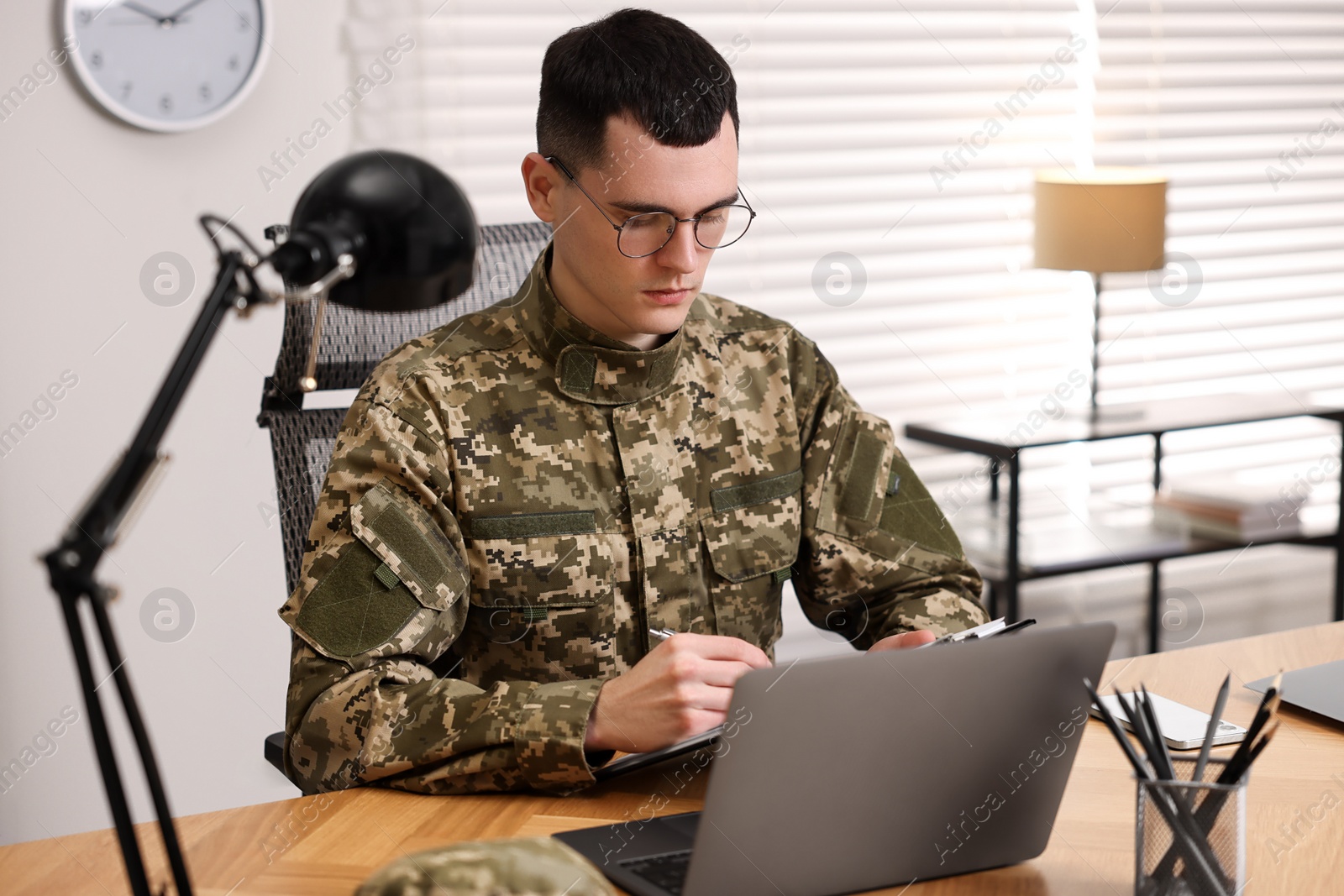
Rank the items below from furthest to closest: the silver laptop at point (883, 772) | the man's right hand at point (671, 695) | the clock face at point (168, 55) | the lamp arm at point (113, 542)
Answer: the clock face at point (168, 55), the man's right hand at point (671, 695), the silver laptop at point (883, 772), the lamp arm at point (113, 542)

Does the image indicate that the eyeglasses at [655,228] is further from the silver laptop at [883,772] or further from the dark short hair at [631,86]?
the silver laptop at [883,772]

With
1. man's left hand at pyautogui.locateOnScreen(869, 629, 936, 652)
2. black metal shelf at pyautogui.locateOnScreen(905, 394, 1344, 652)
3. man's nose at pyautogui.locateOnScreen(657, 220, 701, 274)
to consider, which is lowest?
black metal shelf at pyautogui.locateOnScreen(905, 394, 1344, 652)

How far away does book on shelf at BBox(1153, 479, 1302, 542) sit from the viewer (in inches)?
107

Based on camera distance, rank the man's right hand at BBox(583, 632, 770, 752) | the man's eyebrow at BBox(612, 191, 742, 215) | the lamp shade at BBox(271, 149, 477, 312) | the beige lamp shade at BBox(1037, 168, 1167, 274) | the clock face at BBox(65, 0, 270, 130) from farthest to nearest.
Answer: the beige lamp shade at BBox(1037, 168, 1167, 274), the clock face at BBox(65, 0, 270, 130), the man's eyebrow at BBox(612, 191, 742, 215), the man's right hand at BBox(583, 632, 770, 752), the lamp shade at BBox(271, 149, 477, 312)

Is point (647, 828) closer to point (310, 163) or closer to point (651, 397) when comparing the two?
point (651, 397)

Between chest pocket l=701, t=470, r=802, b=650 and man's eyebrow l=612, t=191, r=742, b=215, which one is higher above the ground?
man's eyebrow l=612, t=191, r=742, b=215

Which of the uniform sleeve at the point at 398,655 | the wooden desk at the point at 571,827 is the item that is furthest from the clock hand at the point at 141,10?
the wooden desk at the point at 571,827

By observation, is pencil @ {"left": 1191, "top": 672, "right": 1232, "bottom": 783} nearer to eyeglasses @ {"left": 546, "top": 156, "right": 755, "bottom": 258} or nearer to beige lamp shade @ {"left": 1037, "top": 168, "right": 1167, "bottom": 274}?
eyeglasses @ {"left": 546, "top": 156, "right": 755, "bottom": 258}

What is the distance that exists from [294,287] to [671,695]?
20.2 inches

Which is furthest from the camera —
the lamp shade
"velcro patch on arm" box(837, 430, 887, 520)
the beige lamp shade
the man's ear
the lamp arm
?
the beige lamp shade

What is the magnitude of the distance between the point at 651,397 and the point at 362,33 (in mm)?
1215

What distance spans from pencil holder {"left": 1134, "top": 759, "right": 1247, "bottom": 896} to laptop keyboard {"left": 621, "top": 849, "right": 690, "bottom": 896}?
1.01ft

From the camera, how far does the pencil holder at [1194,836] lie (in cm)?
78

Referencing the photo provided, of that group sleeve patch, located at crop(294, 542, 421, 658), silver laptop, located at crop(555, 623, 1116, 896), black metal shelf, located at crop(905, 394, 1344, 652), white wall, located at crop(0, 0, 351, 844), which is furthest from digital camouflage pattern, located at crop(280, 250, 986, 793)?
black metal shelf, located at crop(905, 394, 1344, 652)
